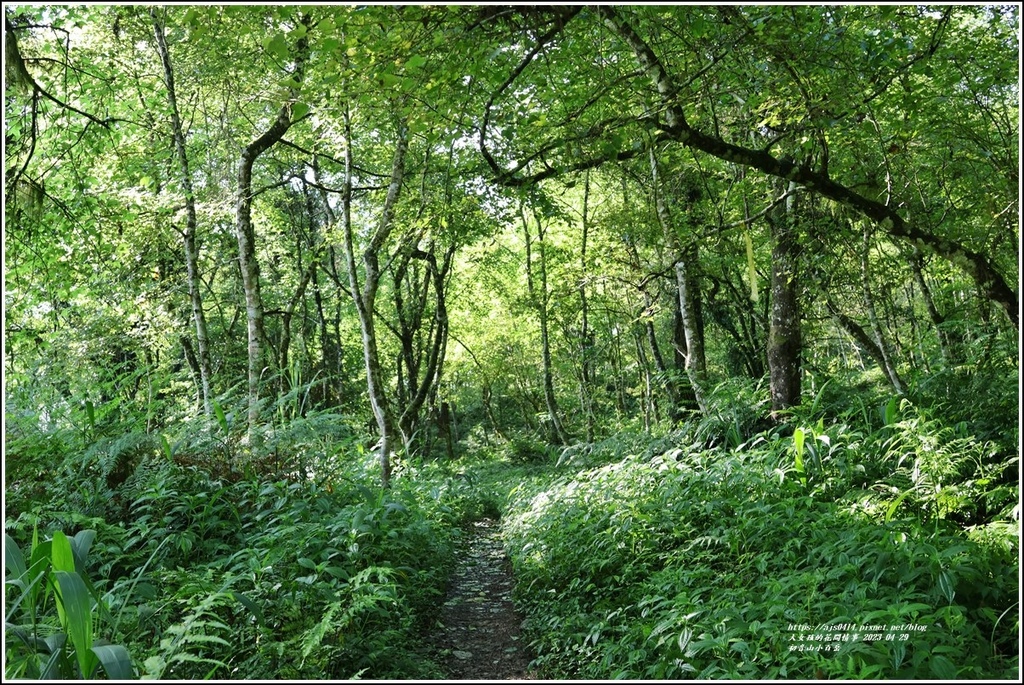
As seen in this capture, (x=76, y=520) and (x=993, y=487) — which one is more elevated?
(x=76, y=520)

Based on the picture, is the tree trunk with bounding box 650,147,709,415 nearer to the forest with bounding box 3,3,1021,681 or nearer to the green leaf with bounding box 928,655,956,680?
the forest with bounding box 3,3,1021,681

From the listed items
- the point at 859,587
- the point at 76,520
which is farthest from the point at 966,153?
the point at 76,520

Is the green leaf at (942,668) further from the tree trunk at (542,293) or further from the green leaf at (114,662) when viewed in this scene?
the tree trunk at (542,293)

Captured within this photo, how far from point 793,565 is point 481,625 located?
271 centimetres

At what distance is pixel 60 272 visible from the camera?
804 cm

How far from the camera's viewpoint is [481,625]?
19.1ft

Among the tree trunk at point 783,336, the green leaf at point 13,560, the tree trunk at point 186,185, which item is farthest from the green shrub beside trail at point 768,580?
the tree trunk at point 186,185

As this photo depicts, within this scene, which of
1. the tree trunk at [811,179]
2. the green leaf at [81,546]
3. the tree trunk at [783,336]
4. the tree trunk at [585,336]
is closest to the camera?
the green leaf at [81,546]

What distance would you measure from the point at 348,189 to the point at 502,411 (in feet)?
92.8

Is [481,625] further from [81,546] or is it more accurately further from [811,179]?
[811,179]

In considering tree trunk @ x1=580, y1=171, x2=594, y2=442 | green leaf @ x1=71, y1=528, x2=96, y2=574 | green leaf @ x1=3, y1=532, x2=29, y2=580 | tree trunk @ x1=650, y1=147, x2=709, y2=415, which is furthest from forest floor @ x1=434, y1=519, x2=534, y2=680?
tree trunk @ x1=580, y1=171, x2=594, y2=442

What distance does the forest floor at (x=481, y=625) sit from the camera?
4.83 metres

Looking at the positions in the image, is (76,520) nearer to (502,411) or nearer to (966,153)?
(966,153)

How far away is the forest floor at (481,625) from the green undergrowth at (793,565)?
0.22 meters
